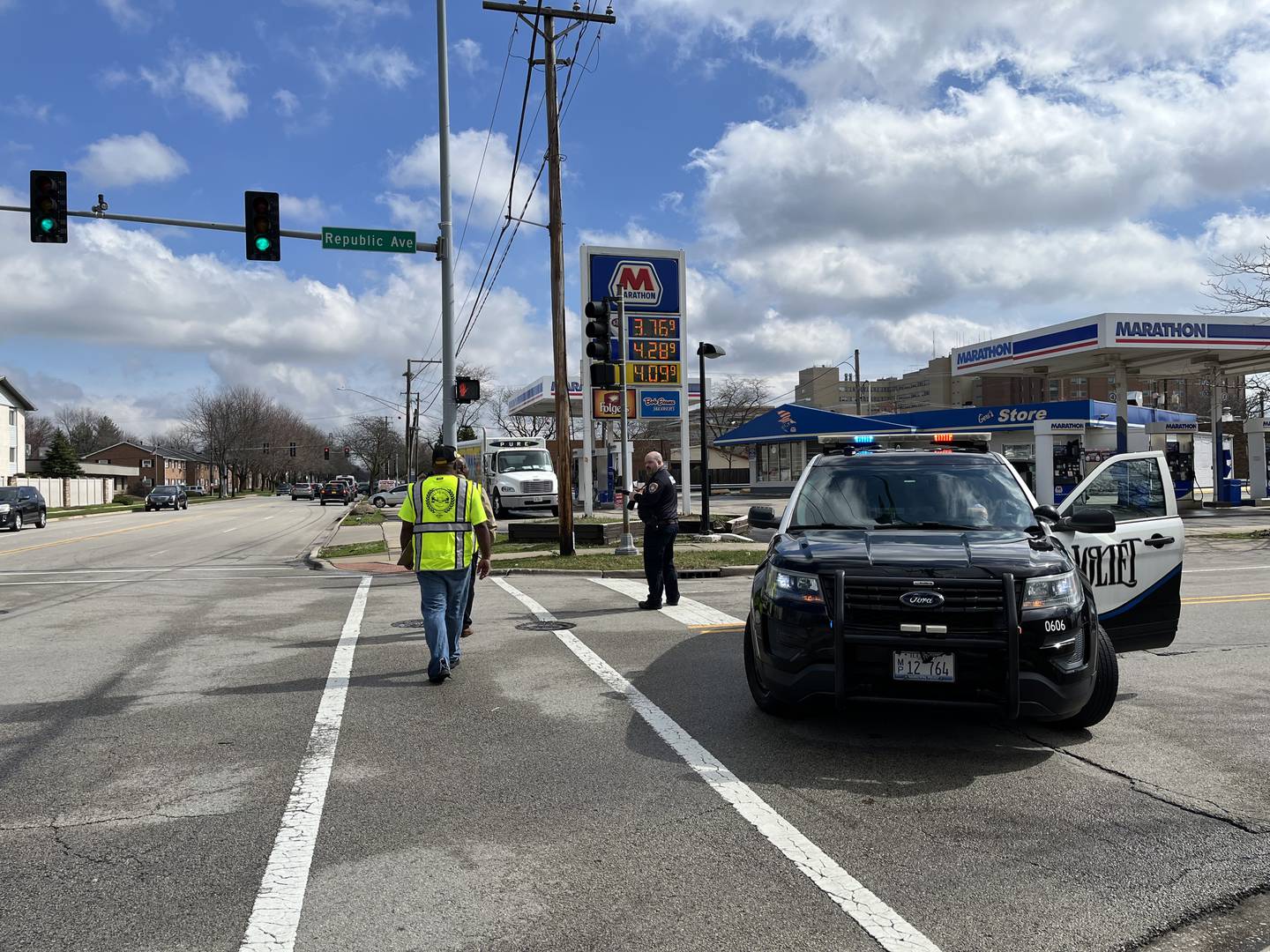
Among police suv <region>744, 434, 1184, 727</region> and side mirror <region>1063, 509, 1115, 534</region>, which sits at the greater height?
side mirror <region>1063, 509, 1115, 534</region>

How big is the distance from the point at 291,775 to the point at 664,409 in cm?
2411

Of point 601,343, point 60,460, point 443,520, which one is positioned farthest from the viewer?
point 60,460

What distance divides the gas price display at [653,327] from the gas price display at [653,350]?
17cm

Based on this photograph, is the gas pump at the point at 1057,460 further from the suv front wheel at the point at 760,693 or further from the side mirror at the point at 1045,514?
the suv front wheel at the point at 760,693

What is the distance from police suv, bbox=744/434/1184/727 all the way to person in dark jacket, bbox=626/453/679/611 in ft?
13.7

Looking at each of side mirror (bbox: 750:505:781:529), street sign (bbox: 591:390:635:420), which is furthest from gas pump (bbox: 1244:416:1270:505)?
side mirror (bbox: 750:505:781:529)

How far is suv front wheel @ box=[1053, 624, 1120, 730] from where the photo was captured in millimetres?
5754

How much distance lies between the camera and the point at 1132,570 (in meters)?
7.07

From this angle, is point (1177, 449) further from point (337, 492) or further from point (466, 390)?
point (337, 492)

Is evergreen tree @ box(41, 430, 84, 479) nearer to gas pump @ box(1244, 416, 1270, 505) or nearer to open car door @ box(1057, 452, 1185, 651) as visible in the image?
gas pump @ box(1244, 416, 1270, 505)

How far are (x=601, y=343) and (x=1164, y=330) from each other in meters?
20.4

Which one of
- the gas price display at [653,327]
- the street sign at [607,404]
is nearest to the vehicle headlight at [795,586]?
the street sign at [607,404]

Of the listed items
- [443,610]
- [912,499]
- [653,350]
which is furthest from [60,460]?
[912,499]

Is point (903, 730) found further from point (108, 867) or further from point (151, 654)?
point (151, 654)
